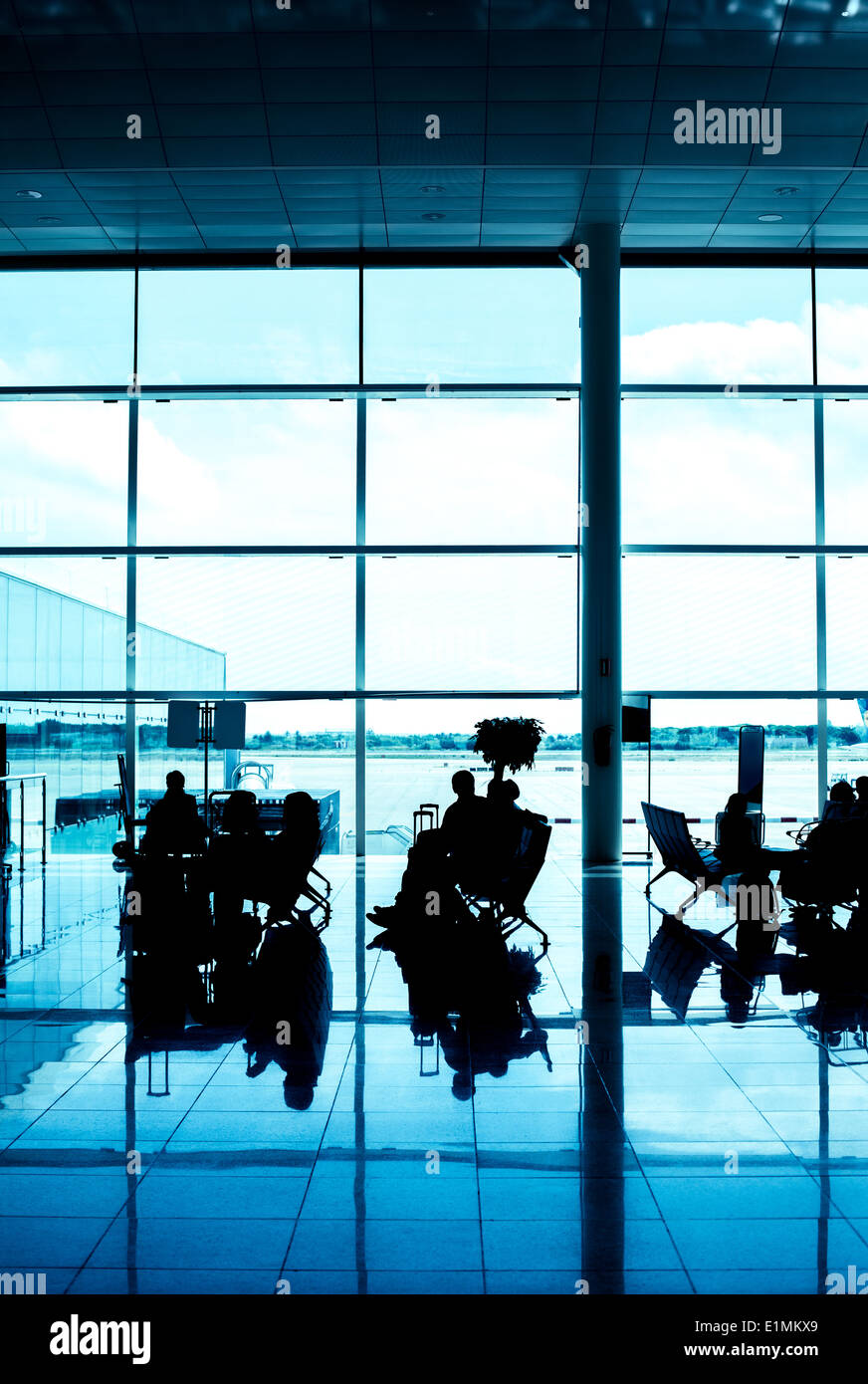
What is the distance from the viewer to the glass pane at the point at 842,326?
12250mm

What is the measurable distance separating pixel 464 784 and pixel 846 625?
639 centimetres

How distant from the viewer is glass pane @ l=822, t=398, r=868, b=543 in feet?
40.5

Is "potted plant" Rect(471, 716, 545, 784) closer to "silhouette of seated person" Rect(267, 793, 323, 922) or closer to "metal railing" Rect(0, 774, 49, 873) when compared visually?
"silhouette of seated person" Rect(267, 793, 323, 922)

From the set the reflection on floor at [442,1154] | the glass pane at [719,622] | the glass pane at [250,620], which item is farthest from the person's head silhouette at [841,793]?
the glass pane at [250,620]

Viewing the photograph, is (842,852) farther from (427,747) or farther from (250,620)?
(250,620)

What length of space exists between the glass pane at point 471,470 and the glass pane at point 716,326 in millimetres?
1105

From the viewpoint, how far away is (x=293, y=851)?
300 inches

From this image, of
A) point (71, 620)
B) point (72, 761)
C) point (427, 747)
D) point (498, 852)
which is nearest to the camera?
point (498, 852)

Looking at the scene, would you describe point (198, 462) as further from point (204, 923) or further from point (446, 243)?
point (204, 923)

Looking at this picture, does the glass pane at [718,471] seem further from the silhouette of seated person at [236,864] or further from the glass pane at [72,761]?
the glass pane at [72,761]

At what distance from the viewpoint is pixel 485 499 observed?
12.4m

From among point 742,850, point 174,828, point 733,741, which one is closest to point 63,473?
point 174,828
